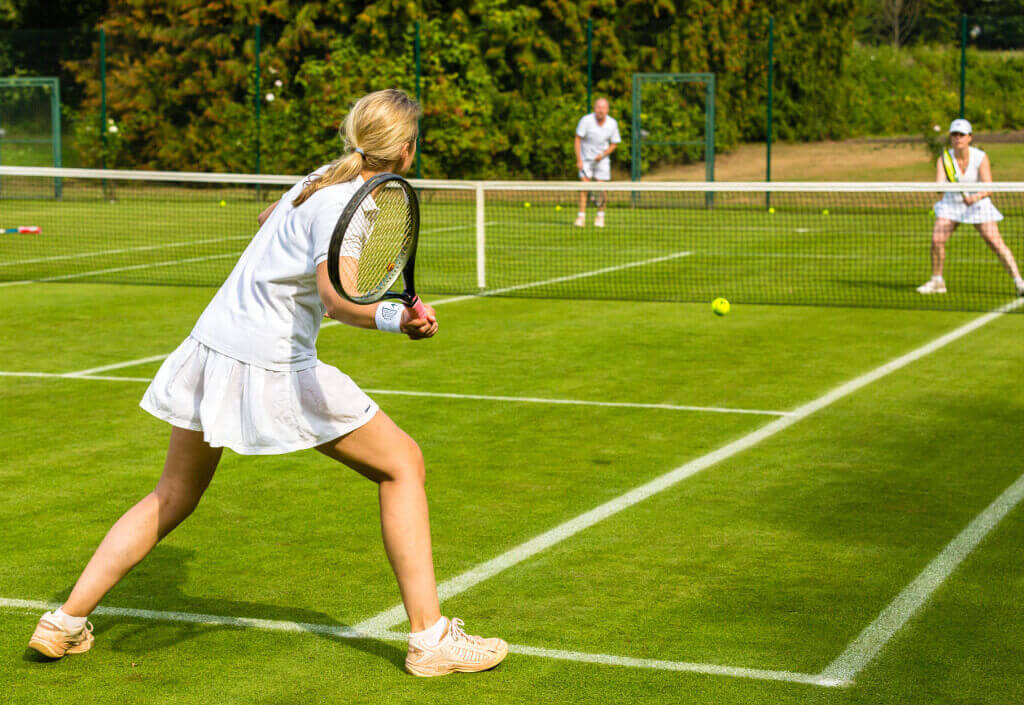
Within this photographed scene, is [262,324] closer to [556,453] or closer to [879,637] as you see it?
[879,637]

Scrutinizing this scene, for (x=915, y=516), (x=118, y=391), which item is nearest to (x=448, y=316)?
(x=118, y=391)

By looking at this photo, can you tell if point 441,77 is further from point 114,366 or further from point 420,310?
point 420,310

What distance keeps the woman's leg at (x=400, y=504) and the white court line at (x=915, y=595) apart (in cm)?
120

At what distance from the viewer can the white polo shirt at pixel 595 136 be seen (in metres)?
23.4

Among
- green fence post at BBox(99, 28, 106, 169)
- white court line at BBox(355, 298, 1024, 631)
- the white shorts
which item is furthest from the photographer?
green fence post at BBox(99, 28, 106, 169)

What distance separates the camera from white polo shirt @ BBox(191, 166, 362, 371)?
4.32 meters

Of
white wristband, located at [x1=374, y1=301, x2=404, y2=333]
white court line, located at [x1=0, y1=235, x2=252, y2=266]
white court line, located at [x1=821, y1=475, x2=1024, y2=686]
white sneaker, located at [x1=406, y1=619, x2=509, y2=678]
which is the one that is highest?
white wristband, located at [x1=374, y1=301, x2=404, y2=333]

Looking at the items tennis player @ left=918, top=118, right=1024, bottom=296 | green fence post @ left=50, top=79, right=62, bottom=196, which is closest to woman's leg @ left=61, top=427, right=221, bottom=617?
tennis player @ left=918, top=118, right=1024, bottom=296

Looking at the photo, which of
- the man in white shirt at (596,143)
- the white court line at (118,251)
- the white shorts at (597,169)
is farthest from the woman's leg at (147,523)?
the white shorts at (597,169)

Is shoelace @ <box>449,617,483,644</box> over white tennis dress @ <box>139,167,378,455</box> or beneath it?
beneath

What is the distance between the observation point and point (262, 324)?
173 inches

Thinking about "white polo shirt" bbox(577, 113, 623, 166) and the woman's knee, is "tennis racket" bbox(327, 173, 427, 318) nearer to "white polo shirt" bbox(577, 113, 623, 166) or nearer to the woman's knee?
the woman's knee

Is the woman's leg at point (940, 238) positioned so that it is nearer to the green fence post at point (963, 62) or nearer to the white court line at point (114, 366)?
the white court line at point (114, 366)

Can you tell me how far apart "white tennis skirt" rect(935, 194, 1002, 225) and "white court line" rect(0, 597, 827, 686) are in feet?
33.0
